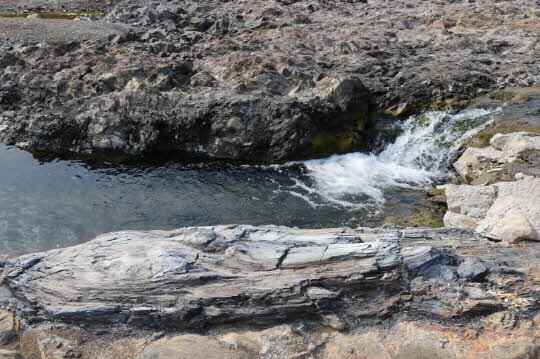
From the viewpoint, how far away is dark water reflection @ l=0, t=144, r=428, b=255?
1689cm

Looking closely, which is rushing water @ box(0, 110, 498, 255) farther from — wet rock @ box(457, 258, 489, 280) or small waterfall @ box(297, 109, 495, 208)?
wet rock @ box(457, 258, 489, 280)

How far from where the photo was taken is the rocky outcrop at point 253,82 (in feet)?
A: 74.1

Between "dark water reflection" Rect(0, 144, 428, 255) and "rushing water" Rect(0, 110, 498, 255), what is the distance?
0.04 meters

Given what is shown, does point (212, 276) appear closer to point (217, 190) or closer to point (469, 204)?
point (469, 204)

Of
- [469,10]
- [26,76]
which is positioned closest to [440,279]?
[26,76]

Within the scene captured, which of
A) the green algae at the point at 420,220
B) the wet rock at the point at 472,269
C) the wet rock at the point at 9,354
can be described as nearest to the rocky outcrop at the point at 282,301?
the wet rock at the point at 472,269

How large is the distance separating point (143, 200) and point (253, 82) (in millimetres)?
9279

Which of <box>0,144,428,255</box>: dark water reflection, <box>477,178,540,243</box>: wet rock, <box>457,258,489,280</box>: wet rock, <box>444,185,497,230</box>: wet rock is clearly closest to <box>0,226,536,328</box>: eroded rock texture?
<box>457,258,489,280</box>: wet rock

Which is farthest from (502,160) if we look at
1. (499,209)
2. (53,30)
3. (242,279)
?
(53,30)

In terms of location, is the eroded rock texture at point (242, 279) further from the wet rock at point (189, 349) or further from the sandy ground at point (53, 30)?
the sandy ground at point (53, 30)

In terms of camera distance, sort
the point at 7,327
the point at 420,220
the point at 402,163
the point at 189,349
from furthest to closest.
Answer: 1. the point at 402,163
2. the point at 420,220
3. the point at 7,327
4. the point at 189,349

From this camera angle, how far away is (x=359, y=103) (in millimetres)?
23922

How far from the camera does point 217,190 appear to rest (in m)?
19.5

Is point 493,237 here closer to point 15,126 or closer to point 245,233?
point 245,233
